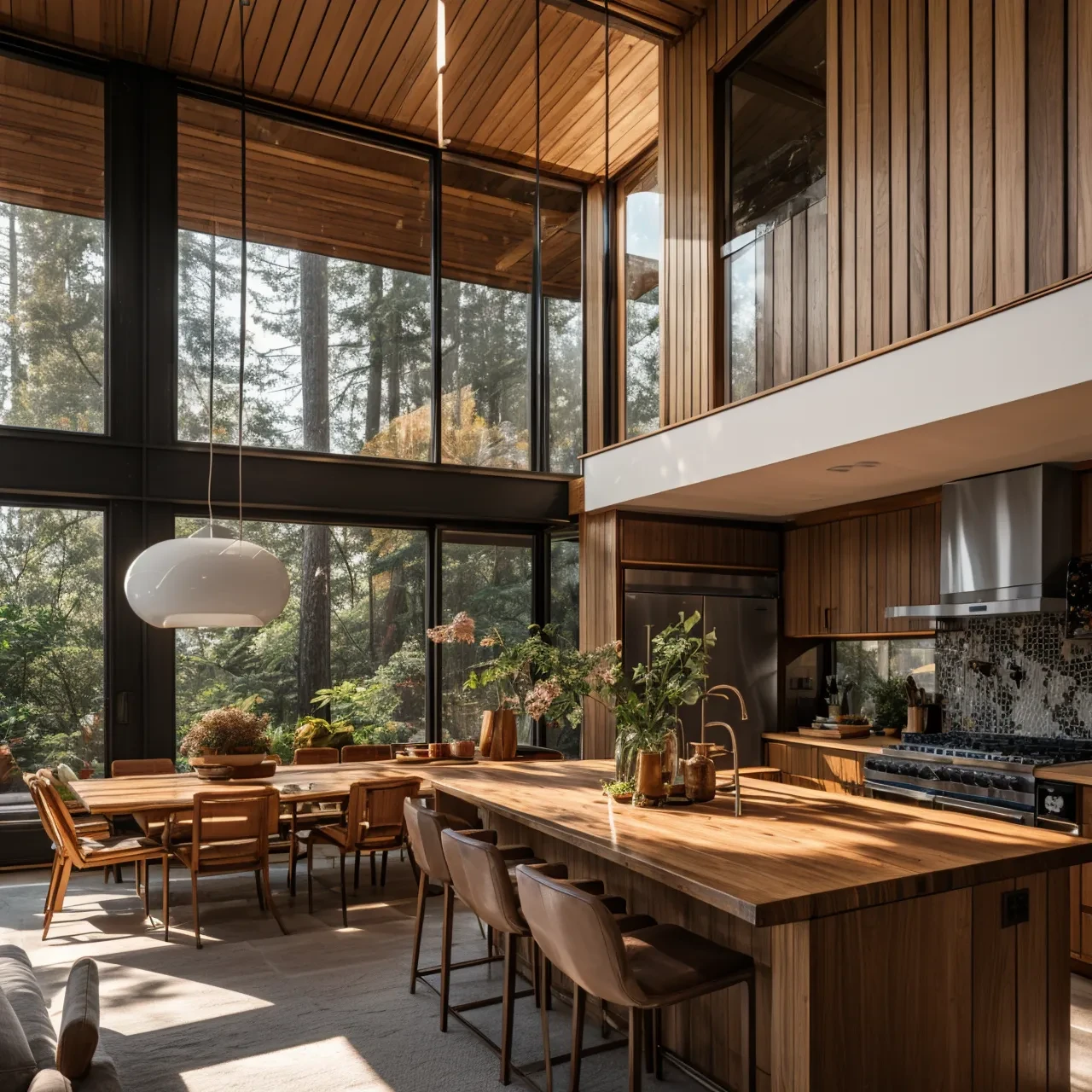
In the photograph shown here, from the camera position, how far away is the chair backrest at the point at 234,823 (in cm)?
449

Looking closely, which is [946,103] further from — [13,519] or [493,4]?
[13,519]

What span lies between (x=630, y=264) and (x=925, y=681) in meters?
3.79

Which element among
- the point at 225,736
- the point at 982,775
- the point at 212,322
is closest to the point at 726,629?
the point at 982,775

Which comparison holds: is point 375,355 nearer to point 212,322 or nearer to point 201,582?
Result: point 212,322

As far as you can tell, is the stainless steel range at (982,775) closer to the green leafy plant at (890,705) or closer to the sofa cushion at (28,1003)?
the green leafy plant at (890,705)

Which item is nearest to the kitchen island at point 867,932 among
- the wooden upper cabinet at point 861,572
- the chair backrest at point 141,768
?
the wooden upper cabinet at point 861,572

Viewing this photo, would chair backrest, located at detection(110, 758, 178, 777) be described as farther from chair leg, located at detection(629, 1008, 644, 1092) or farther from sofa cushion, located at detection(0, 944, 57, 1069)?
chair leg, located at detection(629, 1008, 644, 1092)

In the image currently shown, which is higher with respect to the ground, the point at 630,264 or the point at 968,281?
the point at 630,264

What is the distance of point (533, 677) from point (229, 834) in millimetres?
2902

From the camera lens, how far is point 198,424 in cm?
626

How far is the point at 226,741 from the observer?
5.15 metres

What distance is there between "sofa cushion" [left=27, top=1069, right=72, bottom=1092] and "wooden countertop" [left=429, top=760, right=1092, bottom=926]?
1322mm

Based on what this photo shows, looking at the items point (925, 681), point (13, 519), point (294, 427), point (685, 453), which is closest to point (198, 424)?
point (294, 427)

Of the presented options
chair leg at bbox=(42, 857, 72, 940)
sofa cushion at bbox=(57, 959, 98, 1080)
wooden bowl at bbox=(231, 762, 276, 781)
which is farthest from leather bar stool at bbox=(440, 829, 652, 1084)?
chair leg at bbox=(42, 857, 72, 940)
